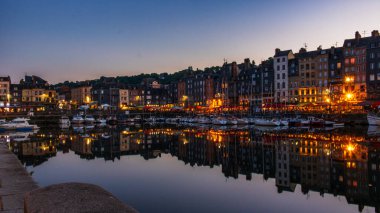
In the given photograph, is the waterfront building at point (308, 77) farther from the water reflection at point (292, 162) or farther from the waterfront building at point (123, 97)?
the water reflection at point (292, 162)

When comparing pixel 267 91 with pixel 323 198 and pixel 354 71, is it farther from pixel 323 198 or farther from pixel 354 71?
pixel 323 198

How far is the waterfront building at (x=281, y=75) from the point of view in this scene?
12594 centimetres

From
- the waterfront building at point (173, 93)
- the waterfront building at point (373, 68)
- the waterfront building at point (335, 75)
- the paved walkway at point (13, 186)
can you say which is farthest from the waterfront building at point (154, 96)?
the paved walkway at point (13, 186)

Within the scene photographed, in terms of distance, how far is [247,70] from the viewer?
14038 centimetres

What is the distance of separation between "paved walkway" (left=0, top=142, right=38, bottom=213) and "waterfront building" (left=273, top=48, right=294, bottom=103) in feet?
371

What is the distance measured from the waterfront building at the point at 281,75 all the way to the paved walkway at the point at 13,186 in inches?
4451

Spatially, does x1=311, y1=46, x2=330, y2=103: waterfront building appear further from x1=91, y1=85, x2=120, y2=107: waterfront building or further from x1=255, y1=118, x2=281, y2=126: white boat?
x1=91, y1=85, x2=120, y2=107: waterfront building

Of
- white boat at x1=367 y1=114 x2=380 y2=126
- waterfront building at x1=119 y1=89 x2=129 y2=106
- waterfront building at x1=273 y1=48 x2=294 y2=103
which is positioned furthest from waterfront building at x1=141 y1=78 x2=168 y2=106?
white boat at x1=367 y1=114 x2=380 y2=126

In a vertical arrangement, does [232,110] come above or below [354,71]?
below

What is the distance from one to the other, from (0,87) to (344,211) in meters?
155

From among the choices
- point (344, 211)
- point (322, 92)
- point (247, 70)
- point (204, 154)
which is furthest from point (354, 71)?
point (344, 211)

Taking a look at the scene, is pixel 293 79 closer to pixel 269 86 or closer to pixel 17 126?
pixel 269 86

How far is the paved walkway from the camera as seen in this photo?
11077mm

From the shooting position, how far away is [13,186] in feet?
46.8
